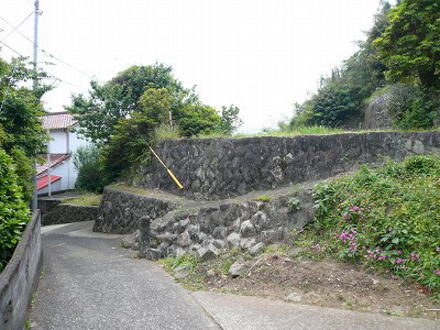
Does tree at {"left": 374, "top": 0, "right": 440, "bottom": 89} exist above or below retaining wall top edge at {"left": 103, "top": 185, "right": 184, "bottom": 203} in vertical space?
above

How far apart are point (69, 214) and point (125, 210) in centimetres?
843

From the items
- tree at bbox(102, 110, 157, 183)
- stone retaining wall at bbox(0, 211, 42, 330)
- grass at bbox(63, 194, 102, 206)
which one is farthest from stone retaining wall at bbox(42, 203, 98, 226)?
stone retaining wall at bbox(0, 211, 42, 330)

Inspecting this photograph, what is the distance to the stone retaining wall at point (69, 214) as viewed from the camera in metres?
19.8

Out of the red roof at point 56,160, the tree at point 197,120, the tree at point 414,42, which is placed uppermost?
the tree at point 414,42

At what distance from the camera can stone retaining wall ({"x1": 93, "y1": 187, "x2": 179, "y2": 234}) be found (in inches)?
454

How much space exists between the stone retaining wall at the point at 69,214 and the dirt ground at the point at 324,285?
15462 millimetres

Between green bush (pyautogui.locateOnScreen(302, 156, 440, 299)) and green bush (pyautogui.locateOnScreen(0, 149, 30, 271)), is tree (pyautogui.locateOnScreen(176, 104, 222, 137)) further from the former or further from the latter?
green bush (pyautogui.locateOnScreen(0, 149, 30, 271))

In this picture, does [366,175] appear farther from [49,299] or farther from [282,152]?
[49,299]

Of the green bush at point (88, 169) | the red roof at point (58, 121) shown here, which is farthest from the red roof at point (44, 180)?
the red roof at point (58, 121)

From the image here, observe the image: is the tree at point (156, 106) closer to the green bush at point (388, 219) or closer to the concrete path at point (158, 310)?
the concrete path at point (158, 310)

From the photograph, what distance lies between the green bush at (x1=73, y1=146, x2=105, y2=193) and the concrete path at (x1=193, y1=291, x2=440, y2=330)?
1981 centimetres

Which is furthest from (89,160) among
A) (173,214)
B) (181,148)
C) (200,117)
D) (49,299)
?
(49,299)

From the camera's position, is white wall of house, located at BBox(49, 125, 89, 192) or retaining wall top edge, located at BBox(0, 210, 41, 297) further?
white wall of house, located at BBox(49, 125, 89, 192)

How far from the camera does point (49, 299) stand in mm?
4941
